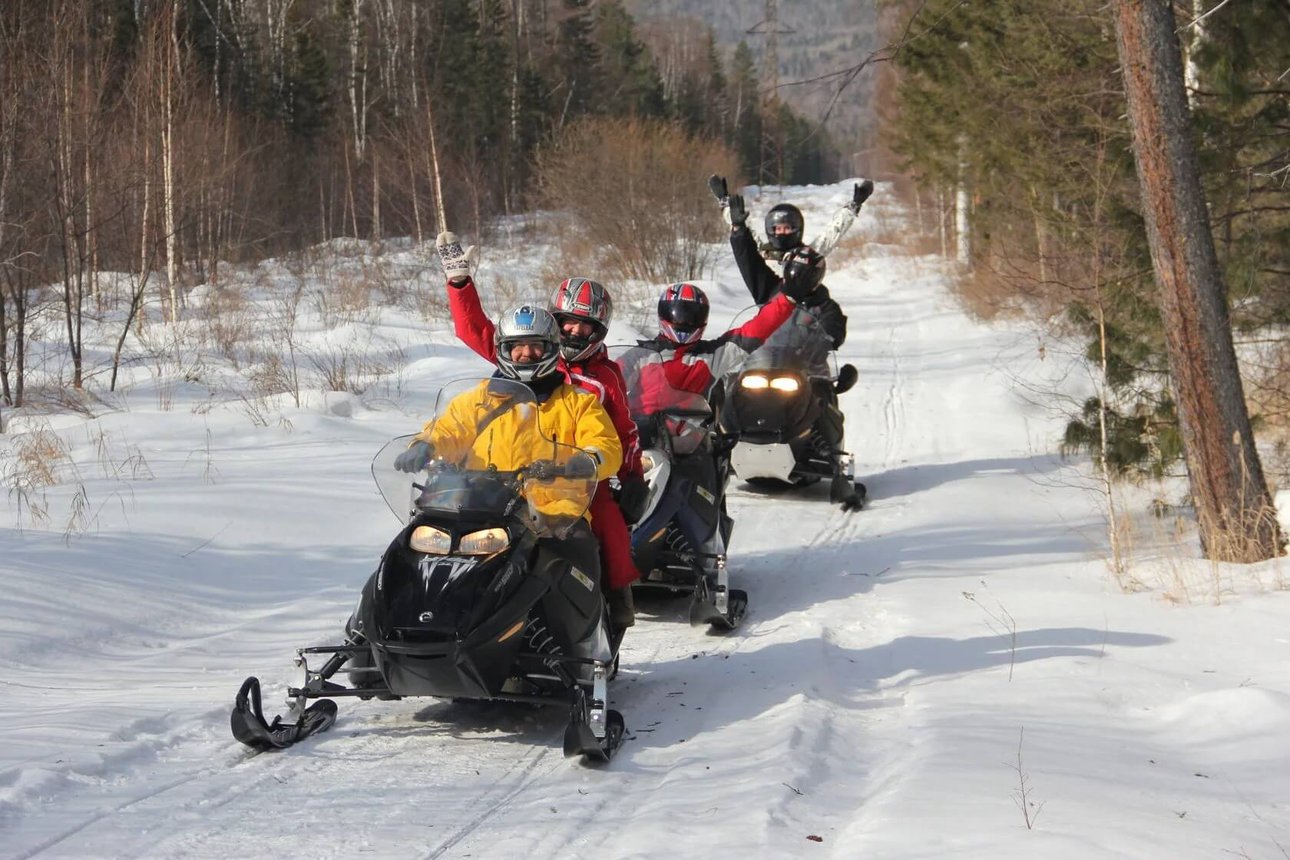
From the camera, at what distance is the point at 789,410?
10.9 meters

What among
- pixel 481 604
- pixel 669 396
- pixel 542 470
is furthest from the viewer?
pixel 669 396

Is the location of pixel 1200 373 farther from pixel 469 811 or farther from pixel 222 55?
pixel 222 55

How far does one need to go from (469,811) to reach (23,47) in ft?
42.4

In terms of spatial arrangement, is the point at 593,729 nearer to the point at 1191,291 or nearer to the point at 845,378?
the point at 1191,291

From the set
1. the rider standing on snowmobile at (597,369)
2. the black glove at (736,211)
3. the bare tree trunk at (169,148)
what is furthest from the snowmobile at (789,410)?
the bare tree trunk at (169,148)

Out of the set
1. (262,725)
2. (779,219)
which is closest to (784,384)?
(779,219)

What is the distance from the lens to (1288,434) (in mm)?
11359

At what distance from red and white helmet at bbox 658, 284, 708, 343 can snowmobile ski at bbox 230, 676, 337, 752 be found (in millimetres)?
4757

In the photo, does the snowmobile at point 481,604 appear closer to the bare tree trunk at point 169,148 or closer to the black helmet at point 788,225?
the black helmet at point 788,225

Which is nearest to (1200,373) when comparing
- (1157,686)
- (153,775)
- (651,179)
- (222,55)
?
(1157,686)

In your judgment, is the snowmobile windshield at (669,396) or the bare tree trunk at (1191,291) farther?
the bare tree trunk at (1191,291)

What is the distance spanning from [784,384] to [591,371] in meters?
4.03

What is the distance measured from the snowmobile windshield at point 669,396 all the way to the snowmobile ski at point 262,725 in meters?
3.18

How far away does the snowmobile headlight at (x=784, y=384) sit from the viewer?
36.1 feet
